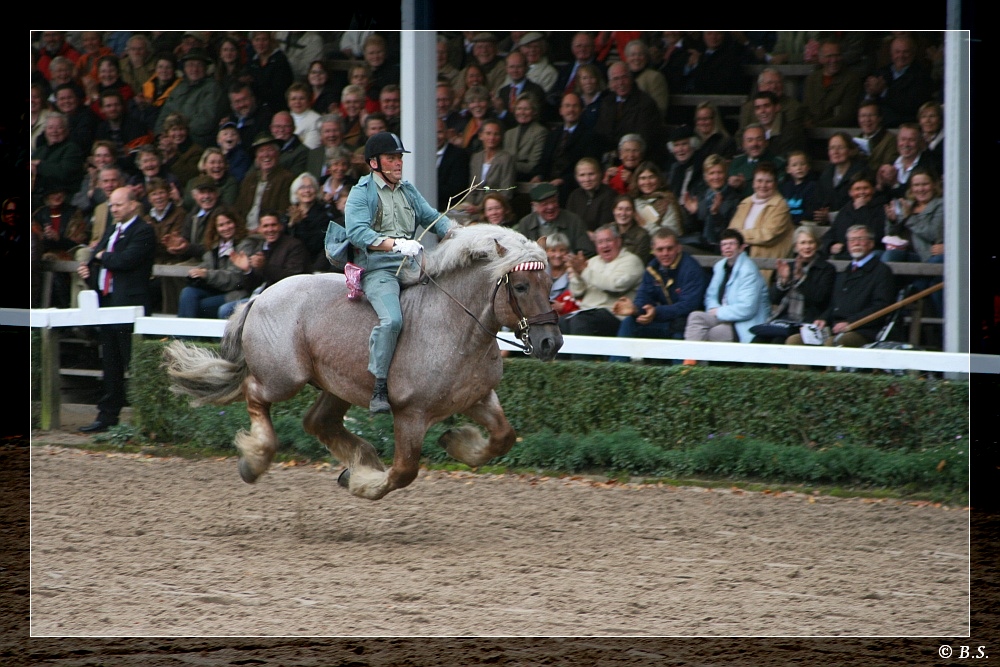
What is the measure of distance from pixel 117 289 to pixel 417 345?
4401 millimetres

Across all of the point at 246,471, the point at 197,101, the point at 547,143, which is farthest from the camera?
the point at 197,101

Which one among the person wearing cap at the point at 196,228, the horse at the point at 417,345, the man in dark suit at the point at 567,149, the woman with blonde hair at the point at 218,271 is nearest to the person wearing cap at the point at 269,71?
the person wearing cap at the point at 196,228

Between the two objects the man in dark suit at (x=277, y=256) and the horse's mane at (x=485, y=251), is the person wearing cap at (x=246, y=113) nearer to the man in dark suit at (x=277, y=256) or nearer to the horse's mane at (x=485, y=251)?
the man in dark suit at (x=277, y=256)

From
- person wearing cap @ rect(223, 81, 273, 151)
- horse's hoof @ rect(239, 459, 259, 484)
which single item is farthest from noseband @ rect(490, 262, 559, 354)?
person wearing cap @ rect(223, 81, 273, 151)

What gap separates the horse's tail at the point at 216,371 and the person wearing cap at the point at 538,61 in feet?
13.4

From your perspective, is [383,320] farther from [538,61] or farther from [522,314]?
[538,61]

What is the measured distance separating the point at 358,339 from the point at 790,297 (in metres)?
3.51

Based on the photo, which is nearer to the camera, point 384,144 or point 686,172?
point 384,144

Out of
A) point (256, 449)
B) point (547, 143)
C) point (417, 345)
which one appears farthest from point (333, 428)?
point (547, 143)

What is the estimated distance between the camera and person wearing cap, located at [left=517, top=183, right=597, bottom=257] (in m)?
8.89

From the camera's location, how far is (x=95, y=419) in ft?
31.9

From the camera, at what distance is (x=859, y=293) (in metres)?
8.07

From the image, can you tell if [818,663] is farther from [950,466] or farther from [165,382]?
[165,382]
